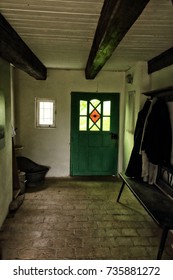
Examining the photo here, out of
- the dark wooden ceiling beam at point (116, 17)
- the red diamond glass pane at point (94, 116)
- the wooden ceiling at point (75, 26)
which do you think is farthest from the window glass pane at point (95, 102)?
the dark wooden ceiling beam at point (116, 17)

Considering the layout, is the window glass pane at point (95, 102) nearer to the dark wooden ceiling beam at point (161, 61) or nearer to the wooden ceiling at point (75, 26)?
the dark wooden ceiling beam at point (161, 61)

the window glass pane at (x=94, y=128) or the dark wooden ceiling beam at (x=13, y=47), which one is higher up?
the dark wooden ceiling beam at (x=13, y=47)

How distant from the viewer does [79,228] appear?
3510 mm

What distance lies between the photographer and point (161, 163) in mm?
3656

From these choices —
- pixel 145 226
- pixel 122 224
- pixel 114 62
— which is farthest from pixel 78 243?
pixel 114 62

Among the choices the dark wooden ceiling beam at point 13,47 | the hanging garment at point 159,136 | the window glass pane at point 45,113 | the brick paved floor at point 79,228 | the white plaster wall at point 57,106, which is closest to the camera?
the dark wooden ceiling beam at point 13,47

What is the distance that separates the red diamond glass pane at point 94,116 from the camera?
18.8 feet

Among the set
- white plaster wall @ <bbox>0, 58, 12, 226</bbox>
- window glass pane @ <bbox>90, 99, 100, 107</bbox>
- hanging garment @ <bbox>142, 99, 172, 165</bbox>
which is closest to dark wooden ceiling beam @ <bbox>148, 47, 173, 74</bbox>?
hanging garment @ <bbox>142, 99, 172, 165</bbox>

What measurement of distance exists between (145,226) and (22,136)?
3315 millimetres

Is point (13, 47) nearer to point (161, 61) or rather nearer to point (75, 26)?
point (75, 26)

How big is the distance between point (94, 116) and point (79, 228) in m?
2.83

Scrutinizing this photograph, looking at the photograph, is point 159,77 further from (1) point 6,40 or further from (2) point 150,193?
(1) point 6,40

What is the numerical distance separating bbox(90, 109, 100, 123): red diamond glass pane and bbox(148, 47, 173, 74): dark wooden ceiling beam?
65.5 inches

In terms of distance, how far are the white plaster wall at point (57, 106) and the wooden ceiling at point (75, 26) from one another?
5.33 ft
